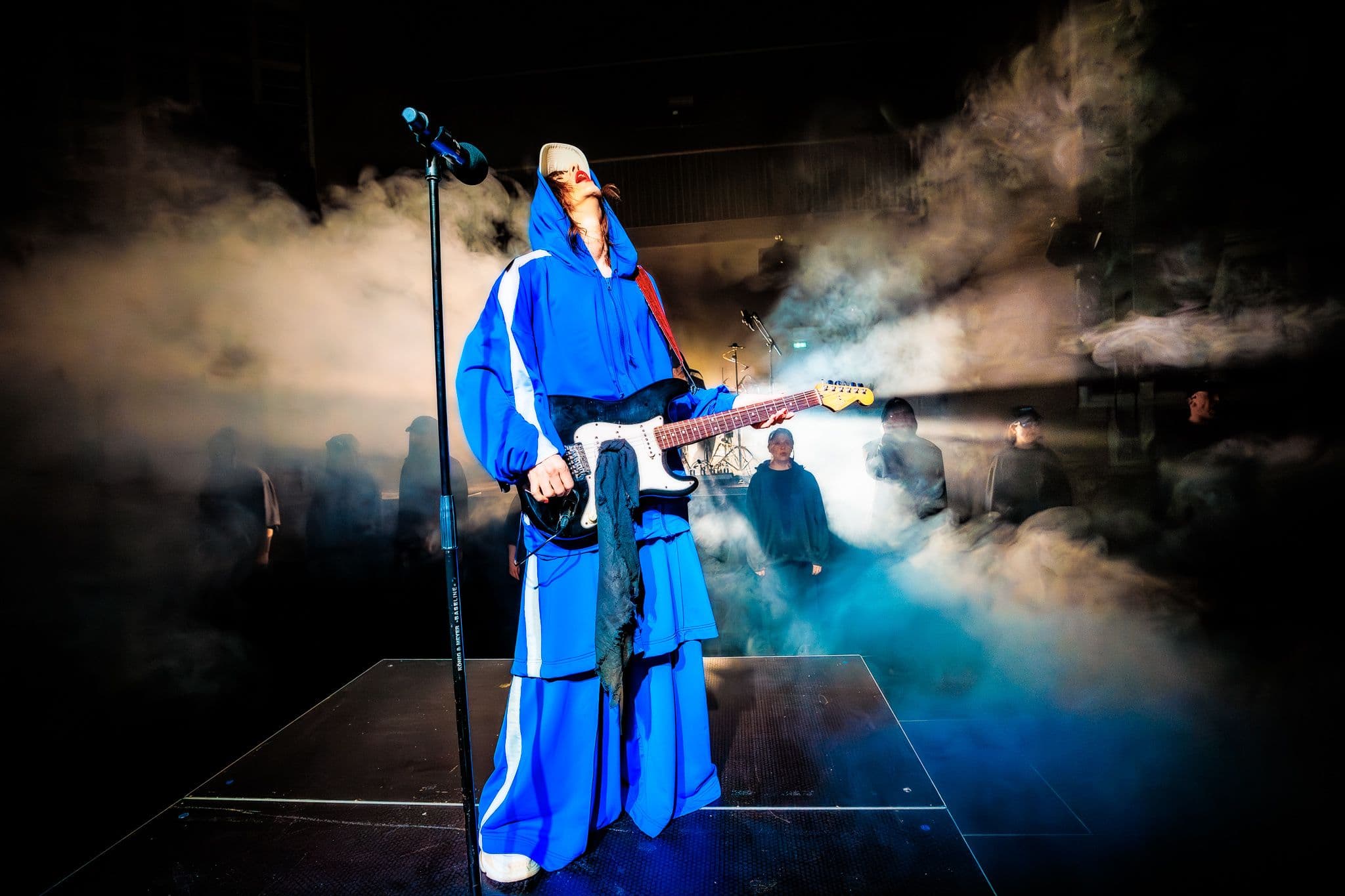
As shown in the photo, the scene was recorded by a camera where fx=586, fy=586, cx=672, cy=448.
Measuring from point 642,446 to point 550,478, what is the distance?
325mm

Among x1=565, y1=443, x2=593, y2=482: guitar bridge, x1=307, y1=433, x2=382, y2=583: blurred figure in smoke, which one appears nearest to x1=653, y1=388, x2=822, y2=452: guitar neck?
x1=565, y1=443, x2=593, y2=482: guitar bridge

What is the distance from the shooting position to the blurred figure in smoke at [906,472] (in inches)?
189

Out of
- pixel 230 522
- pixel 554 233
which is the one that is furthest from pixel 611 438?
pixel 230 522

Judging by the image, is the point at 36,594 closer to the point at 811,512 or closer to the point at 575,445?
the point at 575,445

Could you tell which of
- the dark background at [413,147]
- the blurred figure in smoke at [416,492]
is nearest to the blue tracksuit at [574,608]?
the dark background at [413,147]

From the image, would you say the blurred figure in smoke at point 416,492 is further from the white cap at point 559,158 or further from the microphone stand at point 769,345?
the white cap at point 559,158

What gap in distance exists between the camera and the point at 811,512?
4.52 m

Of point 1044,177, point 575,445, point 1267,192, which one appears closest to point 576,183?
point 575,445

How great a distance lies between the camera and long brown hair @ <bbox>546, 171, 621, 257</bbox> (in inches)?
77.5

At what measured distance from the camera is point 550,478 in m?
1.62

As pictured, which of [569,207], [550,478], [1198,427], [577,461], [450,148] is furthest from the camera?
[1198,427]

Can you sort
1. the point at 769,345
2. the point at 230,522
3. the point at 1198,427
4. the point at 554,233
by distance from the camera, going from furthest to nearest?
the point at 769,345, the point at 1198,427, the point at 230,522, the point at 554,233

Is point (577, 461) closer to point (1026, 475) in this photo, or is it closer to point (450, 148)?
point (450, 148)

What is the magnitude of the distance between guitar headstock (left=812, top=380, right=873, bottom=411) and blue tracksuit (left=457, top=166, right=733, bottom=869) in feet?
2.00
